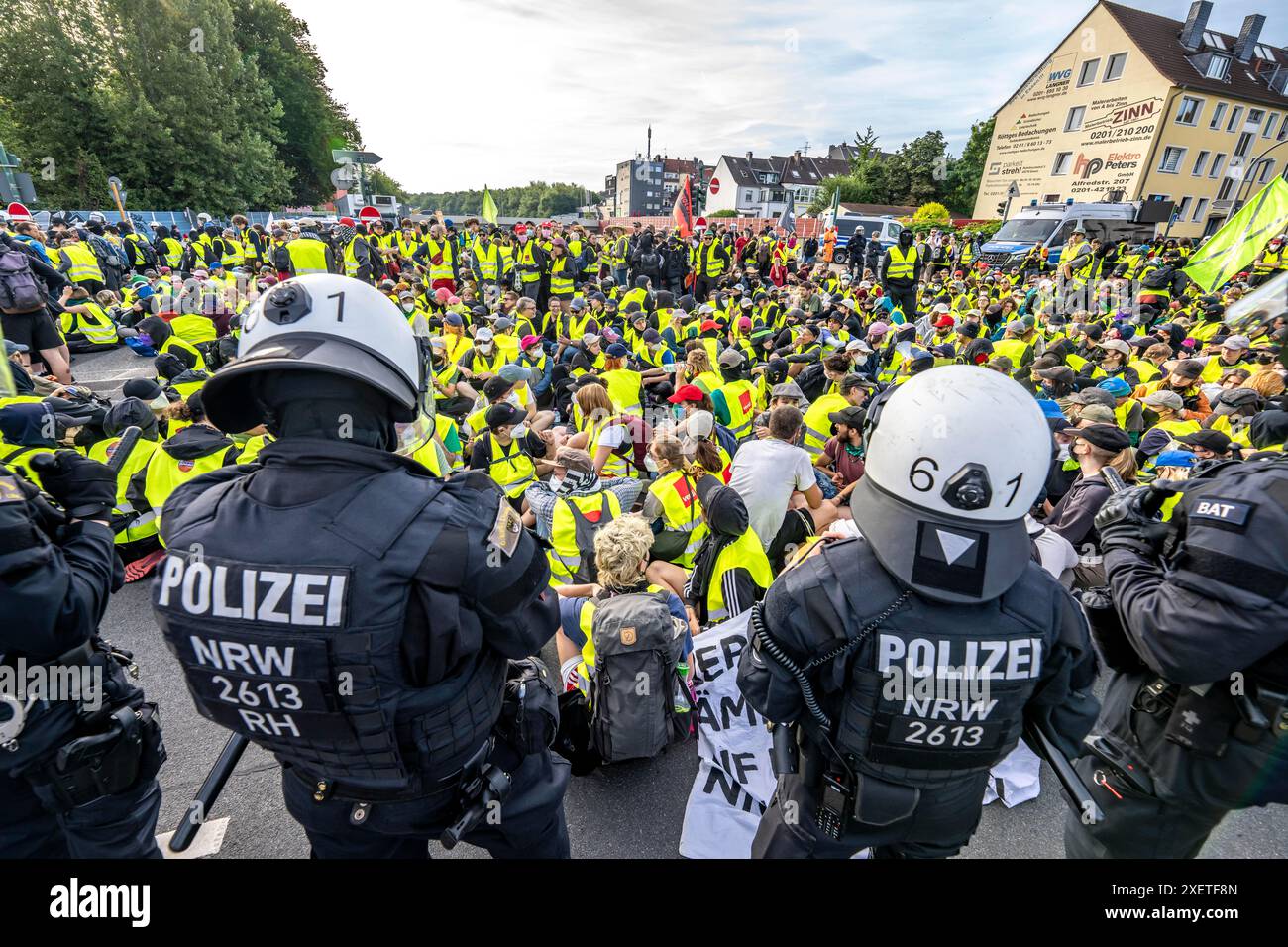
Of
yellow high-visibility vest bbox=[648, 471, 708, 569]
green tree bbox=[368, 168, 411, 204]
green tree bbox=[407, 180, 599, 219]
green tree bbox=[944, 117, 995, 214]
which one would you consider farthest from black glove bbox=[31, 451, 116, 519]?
green tree bbox=[407, 180, 599, 219]

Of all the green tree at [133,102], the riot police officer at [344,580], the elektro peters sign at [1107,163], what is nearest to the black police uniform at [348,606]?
the riot police officer at [344,580]

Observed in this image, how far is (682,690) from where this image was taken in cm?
330

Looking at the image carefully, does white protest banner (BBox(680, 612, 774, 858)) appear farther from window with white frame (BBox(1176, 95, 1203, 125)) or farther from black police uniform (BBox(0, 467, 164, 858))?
window with white frame (BBox(1176, 95, 1203, 125))

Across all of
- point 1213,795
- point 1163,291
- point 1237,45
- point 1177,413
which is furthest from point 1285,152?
point 1213,795

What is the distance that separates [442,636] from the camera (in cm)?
162

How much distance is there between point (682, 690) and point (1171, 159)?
46067 millimetres

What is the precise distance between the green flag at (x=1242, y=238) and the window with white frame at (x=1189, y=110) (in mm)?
34975

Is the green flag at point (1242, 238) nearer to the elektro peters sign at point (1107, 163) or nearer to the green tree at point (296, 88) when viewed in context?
the elektro peters sign at point (1107, 163)

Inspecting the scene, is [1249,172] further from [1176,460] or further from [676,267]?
[1176,460]

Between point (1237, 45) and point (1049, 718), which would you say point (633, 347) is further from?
point (1237, 45)

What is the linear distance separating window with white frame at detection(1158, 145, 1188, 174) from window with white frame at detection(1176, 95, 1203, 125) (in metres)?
1.32

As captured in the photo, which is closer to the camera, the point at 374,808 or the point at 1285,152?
the point at 374,808

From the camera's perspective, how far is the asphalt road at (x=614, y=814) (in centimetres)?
295
